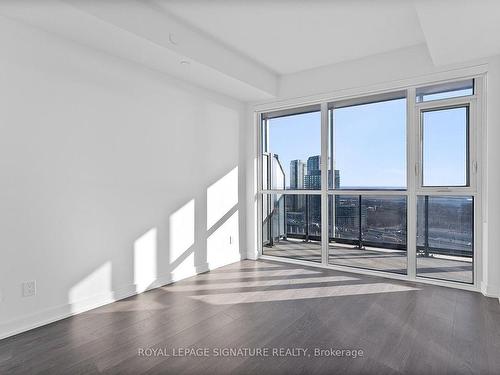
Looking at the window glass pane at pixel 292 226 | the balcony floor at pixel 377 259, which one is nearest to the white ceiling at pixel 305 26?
the window glass pane at pixel 292 226

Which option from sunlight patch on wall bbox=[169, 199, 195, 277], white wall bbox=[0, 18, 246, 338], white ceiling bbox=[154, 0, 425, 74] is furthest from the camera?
sunlight patch on wall bbox=[169, 199, 195, 277]

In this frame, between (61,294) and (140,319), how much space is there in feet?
2.36

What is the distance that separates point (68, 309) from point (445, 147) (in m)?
4.17

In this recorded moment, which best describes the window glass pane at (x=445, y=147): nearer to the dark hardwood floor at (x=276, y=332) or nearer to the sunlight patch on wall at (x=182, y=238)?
the dark hardwood floor at (x=276, y=332)

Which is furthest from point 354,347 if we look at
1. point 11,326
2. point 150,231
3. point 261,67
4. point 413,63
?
point 261,67

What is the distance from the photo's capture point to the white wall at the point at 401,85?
3238 millimetres

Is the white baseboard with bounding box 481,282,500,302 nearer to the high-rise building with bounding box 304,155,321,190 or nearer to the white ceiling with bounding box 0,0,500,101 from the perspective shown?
the high-rise building with bounding box 304,155,321,190

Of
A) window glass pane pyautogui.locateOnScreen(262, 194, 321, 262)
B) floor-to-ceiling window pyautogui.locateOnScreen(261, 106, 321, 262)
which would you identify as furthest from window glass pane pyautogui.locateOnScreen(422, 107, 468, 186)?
window glass pane pyautogui.locateOnScreen(262, 194, 321, 262)

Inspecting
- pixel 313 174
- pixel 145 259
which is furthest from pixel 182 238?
pixel 313 174

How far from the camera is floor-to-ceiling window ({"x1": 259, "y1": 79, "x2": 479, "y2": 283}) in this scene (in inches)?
141

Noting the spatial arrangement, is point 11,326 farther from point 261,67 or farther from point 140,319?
point 261,67

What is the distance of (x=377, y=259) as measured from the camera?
13.7ft

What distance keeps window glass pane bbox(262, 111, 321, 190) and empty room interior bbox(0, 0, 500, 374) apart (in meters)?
0.03

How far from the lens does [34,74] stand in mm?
2600
